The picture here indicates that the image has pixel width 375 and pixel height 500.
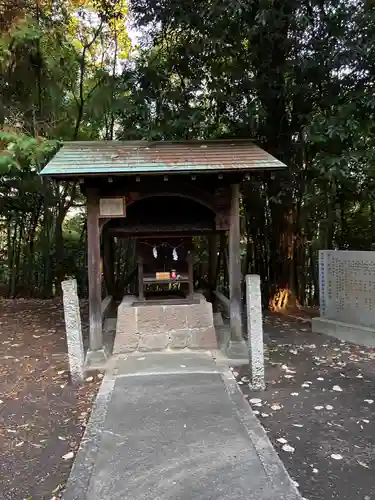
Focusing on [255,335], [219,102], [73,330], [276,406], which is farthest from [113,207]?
[219,102]

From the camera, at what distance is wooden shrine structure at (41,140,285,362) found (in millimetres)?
4789

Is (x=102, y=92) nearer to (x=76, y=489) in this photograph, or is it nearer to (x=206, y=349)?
(x=206, y=349)

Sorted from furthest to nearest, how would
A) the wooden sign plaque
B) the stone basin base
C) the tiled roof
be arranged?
the stone basin base
the wooden sign plaque
the tiled roof

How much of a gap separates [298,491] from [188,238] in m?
4.39

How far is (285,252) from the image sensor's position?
8148 mm

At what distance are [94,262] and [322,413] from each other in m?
2.94

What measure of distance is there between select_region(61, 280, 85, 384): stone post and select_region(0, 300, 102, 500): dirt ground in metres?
0.15

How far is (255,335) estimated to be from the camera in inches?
169

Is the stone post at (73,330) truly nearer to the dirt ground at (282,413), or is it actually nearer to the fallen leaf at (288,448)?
the dirt ground at (282,413)

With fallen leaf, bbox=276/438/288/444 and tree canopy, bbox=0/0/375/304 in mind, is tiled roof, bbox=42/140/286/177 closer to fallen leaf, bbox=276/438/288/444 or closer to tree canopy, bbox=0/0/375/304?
tree canopy, bbox=0/0/375/304

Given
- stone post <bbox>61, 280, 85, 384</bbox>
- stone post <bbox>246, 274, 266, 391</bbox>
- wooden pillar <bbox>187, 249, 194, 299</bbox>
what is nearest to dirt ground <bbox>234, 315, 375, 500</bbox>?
A: stone post <bbox>246, 274, 266, 391</bbox>

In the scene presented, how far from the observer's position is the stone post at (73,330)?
178 inches

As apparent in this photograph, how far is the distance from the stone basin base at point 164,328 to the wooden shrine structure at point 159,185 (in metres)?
0.34

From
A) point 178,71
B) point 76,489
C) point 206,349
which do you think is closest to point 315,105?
point 178,71
